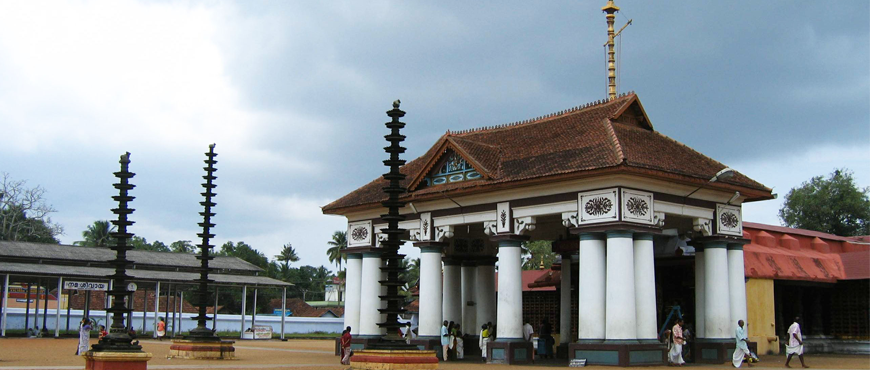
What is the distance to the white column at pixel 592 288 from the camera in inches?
912

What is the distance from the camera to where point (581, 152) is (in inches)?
971

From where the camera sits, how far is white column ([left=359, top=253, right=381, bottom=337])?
30859 millimetres

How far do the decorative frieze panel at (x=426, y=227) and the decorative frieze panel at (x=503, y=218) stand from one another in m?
3.22

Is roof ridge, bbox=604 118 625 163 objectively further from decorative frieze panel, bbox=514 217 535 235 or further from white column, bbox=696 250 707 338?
white column, bbox=696 250 707 338

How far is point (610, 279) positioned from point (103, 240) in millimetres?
77225

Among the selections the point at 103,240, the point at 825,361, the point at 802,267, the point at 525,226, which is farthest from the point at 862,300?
the point at 103,240

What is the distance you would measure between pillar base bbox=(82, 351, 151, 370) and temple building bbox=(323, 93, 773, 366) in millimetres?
11758

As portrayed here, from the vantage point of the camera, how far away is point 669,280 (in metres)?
30.6

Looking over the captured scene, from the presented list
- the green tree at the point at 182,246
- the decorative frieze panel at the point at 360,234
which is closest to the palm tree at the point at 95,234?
the green tree at the point at 182,246

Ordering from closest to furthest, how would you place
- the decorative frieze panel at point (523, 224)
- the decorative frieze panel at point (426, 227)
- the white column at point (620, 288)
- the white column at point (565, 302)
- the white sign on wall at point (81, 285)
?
the white column at point (620, 288)
the decorative frieze panel at point (523, 224)
the decorative frieze panel at point (426, 227)
the white column at point (565, 302)
the white sign on wall at point (81, 285)

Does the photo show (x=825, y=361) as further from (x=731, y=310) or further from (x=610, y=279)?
(x=610, y=279)

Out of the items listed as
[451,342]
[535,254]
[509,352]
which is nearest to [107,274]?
[451,342]

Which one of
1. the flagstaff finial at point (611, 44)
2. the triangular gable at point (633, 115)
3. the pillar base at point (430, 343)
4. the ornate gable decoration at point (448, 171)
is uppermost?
the flagstaff finial at point (611, 44)

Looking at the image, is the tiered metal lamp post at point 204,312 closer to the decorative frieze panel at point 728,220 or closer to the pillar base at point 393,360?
the pillar base at point 393,360
